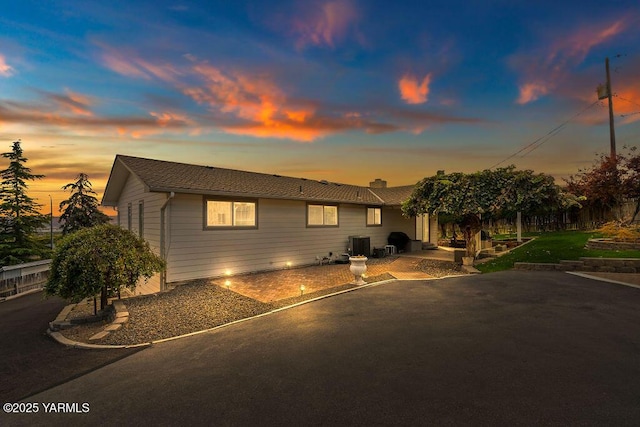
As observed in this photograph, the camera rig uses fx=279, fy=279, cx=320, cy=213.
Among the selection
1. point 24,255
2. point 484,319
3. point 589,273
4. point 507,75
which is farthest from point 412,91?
point 24,255

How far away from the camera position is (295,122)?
13820 mm

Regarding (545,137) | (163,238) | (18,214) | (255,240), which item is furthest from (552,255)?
(18,214)

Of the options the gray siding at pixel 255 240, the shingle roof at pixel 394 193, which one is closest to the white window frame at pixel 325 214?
the gray siding at pixel 255 240

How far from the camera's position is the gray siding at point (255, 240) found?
9.41m

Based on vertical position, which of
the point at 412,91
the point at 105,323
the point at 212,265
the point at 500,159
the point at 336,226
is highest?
the point at 412,91

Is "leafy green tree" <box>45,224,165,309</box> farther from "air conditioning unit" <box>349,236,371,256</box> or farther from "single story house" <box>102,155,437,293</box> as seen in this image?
"air conditioning unit" <box>349,236,371,256</box>

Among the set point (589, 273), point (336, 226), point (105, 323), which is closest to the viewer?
point (105, 323)

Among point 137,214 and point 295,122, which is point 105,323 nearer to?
point 137,214

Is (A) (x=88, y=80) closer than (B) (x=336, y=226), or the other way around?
(A) (x=88, y=80)

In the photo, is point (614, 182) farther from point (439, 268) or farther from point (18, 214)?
point (18, 214)

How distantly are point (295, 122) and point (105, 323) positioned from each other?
10.9 metres

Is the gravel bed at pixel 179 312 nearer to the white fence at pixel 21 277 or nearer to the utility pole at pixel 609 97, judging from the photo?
the white fence at pixel 21 277

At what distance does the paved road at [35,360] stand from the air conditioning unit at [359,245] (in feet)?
37.2

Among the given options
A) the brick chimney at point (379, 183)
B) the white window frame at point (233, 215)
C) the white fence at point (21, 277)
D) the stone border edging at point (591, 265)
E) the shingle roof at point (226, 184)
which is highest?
the brick chimney at point (379, 183)
